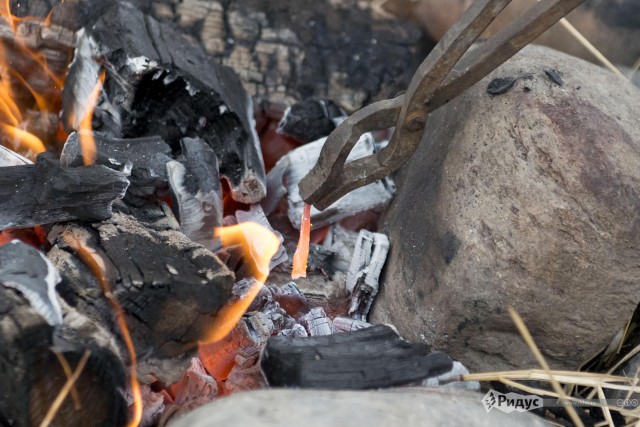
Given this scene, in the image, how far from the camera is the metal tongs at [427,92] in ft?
5.23

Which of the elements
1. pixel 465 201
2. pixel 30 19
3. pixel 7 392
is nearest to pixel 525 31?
pixel 465 201

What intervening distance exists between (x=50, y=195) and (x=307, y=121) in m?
1.09

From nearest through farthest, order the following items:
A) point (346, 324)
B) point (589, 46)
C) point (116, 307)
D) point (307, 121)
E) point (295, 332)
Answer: point (116, 307), point (295, 332), point (346, 324), point (589, 46), point (307, 121)

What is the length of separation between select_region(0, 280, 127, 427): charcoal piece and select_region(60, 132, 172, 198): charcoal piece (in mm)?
617

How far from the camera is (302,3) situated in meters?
2.95

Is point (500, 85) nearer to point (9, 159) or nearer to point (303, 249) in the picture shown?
point (303, 249)

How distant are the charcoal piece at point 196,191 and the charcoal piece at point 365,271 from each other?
0.48 m

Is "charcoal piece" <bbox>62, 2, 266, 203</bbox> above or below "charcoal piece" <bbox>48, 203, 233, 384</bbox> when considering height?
above

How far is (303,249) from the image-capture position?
228 cm

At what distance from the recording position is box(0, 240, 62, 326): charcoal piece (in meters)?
1.42

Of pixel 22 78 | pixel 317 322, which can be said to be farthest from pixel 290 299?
pixel 22 78

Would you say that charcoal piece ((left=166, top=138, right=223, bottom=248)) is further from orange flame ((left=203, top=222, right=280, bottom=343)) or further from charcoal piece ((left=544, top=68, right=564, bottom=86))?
charcoal piece ((left=544, top=68, right=564, bottom=86))

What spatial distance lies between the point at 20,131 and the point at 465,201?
156 cm

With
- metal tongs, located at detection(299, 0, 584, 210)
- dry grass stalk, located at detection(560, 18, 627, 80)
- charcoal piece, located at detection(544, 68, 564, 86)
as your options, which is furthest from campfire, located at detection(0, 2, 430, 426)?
dry grass stalk, located at detection(560, 18, 627, 80)
